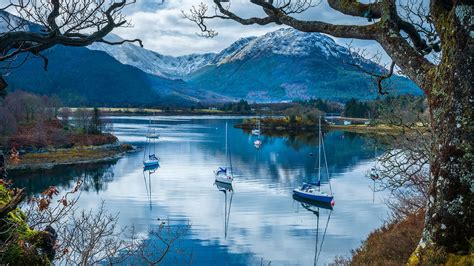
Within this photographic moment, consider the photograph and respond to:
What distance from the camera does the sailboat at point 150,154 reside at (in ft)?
195

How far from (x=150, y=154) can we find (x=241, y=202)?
3531cm

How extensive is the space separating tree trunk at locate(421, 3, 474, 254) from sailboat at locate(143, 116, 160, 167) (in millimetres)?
55959

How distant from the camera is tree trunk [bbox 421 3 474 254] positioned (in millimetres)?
4324

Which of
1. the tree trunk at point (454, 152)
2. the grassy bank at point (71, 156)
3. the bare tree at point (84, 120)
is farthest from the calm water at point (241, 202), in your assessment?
the bare tree at point (84, 120)

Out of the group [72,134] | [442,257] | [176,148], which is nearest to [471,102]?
[442,257]

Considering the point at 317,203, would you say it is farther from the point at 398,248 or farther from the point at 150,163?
the point at 398,248

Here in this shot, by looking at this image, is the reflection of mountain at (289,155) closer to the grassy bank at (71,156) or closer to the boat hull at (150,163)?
the boat hull at (150,163)

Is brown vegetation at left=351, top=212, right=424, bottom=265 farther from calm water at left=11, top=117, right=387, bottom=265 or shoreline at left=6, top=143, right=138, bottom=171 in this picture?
shoreline at left=6, top=143, right=138, bottom=171

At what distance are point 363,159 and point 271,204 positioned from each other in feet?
107

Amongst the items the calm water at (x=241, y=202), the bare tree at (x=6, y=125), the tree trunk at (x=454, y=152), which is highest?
the tree trunk at (x=454, y=152)

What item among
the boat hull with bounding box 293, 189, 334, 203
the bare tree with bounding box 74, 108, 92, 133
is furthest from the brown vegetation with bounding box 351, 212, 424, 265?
the bare tree with bounding box 74, 108, 92, 133

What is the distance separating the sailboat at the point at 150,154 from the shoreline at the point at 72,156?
133 inches

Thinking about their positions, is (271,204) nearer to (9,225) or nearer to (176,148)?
(9,225)

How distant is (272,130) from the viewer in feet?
418
